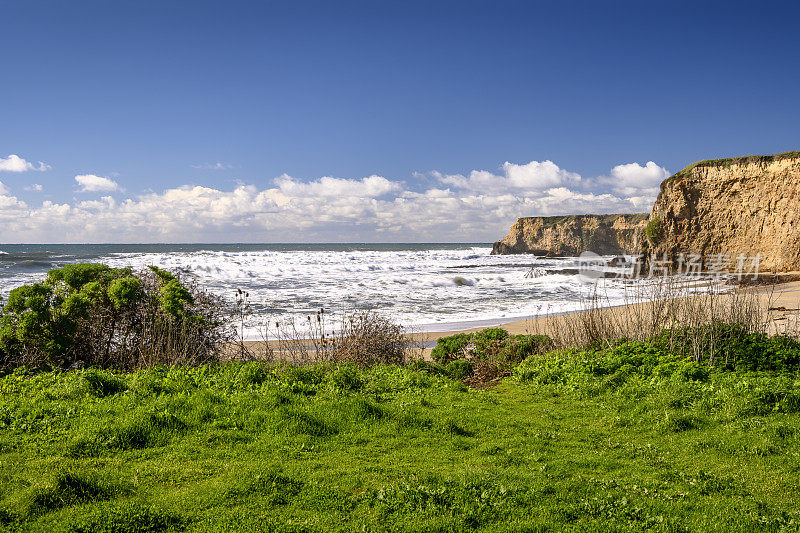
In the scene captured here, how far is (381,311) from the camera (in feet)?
74.1

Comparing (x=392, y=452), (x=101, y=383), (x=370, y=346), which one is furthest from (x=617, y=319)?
(x=101, y=383)

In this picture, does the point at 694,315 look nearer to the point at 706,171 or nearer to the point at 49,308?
the point at 49,308

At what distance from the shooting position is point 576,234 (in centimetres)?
9762

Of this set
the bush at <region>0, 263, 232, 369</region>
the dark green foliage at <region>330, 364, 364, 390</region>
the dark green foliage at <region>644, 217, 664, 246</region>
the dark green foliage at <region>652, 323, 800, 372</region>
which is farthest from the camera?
the dark green foliage at <region>644, 217, 664, 246</region>

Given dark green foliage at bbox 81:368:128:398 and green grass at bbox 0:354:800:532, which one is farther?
dark green foliage at bbox 81:368:128:398

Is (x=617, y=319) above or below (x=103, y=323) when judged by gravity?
below

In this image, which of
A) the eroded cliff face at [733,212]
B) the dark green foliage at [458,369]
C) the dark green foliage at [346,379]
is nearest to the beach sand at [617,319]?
the dark green foliage at [458,369]

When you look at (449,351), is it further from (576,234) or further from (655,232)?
(576,234)

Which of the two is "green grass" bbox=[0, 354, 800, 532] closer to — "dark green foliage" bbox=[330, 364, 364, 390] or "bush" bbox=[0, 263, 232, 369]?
"dark green foliage" bbox=[330, 364, 364, 390]

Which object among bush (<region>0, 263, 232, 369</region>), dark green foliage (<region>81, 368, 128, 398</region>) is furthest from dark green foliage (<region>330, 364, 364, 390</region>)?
bush (<region>0, 263, 232, 369</region>)

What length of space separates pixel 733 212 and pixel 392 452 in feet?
140

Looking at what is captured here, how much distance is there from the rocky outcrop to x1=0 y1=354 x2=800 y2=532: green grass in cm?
9152

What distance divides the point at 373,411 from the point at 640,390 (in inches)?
171

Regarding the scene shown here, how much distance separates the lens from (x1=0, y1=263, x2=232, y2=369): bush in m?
9.13
